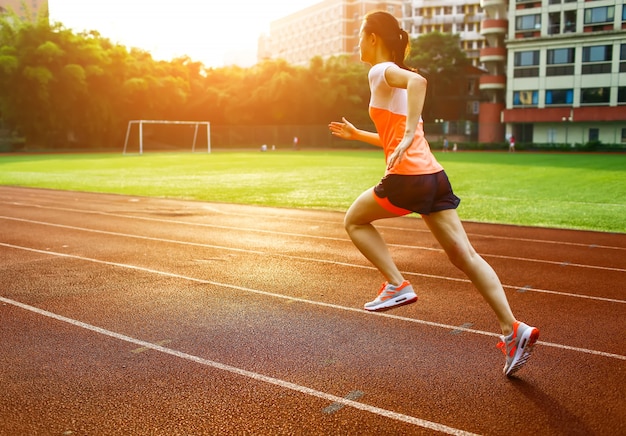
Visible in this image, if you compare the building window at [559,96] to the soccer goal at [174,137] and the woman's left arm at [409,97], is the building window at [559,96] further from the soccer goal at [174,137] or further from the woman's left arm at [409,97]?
the woman's left arm at [409,97]

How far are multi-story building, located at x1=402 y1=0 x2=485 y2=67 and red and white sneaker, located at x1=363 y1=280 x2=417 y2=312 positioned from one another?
95.1m

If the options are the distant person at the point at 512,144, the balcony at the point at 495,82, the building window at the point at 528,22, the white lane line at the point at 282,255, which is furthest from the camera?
the balcony at the point at 495,82

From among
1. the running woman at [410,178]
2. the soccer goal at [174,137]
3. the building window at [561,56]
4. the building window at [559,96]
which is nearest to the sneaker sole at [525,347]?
the running woman at [410,178]

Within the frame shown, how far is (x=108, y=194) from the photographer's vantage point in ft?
59.2

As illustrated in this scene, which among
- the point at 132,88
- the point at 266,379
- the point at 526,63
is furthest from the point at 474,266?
the point at 526,63

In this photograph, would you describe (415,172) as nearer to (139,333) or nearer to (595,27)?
(139,333)

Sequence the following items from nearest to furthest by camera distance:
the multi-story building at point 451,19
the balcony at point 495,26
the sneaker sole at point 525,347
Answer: the sneaker sole at point 525,347
the balcony at point 495,26
the multi-story building at point 451,19

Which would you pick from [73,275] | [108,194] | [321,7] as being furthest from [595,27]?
[321,7]

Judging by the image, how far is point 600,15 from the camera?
56906 mm

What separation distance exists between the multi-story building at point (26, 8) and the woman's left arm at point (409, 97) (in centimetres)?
5872

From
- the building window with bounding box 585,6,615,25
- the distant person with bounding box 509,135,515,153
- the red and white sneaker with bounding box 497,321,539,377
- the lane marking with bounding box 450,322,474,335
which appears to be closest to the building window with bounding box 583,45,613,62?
the building window with bounding box 585,6,615,25

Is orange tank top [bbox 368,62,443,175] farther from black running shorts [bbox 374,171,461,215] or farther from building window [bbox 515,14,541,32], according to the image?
building window [bbox 515,14,541,32]

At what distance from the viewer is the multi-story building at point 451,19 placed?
95.4m

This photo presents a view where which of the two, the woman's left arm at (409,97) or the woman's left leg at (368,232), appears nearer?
the woman's left arm at (409,97)
